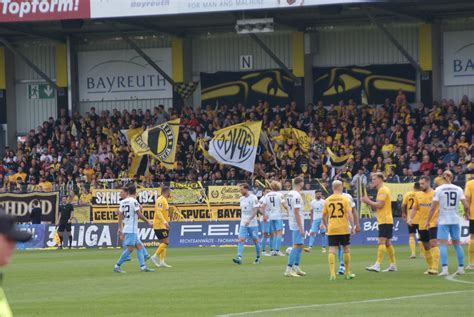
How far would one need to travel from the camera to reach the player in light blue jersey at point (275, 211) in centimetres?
2973

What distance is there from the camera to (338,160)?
134ft

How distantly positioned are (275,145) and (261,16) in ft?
17.8

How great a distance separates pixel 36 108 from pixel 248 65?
36.8ft

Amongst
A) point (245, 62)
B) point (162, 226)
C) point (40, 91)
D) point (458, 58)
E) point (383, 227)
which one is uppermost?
point (245, 62)

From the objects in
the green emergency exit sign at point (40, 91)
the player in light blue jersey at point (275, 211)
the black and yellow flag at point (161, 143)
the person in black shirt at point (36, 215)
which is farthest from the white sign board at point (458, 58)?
the green emergency exit sign at point (40, 91)

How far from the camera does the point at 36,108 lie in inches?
2084

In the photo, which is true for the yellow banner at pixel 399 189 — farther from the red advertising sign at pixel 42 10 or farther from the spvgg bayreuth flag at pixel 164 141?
the red advertising sign at pixel 42 10

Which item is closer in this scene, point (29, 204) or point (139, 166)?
point (29, 204)

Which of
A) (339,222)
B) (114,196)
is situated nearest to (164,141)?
(114,196)

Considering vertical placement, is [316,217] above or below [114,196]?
below

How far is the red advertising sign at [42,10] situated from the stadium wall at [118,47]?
25.6 feet

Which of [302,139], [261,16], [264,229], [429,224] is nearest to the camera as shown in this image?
[429,224]

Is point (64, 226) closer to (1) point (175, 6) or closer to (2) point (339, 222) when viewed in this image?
(1) point (175, 6)

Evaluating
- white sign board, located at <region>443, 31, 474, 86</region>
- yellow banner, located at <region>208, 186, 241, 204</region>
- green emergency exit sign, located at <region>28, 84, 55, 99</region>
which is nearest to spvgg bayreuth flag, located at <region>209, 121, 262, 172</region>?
yellow banner, located at <region>208, 186, 241, 204</region>
